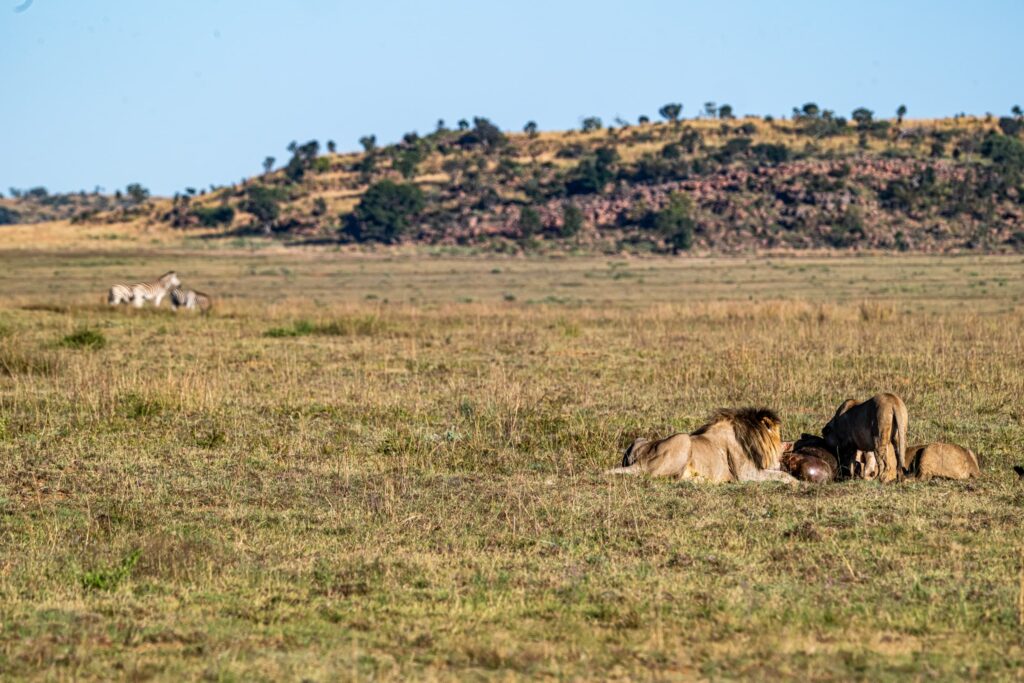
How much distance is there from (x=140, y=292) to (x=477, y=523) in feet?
84.4

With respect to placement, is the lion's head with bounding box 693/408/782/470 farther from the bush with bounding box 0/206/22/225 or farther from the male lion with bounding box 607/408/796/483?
the bush with bounding box 0/206/22/225

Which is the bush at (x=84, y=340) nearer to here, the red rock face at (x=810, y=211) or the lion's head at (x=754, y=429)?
the lion's head at (x=754, y=429)

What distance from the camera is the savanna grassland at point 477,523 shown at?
21.7 ft

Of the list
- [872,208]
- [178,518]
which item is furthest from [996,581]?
[872,208]

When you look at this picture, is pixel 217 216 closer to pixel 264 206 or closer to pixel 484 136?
pixel 264 206

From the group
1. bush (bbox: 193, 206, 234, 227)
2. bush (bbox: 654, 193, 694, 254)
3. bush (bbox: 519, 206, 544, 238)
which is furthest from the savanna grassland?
bush (bbox: 193, 206, 234, 227)

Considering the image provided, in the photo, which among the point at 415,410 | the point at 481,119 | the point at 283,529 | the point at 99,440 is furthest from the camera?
the point at 481,119

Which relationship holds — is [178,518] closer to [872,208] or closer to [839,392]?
[839,392]

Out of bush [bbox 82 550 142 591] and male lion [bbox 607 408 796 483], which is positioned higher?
male lion [bbox 607 408 796 483]

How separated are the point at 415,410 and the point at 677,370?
195 inches

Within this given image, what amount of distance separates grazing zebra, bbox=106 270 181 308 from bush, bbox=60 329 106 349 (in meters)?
9.77

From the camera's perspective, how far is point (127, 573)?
779 centimetres

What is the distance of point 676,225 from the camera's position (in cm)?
8156

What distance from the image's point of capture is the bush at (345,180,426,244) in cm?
9294
